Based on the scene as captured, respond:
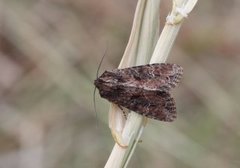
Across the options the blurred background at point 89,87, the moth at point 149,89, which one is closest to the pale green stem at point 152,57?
the moth at point 149,89

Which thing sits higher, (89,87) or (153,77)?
(89,87)

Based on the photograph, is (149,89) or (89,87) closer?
(149,89)

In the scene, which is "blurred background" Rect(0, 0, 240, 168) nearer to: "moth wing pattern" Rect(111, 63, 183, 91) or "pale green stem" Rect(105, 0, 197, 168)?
"moth wing pattern" Rect(111, 63, 183, 91)

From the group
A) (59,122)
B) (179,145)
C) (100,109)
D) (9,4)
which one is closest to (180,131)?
(179,145)

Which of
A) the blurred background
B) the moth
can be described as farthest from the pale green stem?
the blurred background

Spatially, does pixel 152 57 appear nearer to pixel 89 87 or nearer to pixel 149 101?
pixel 149 101

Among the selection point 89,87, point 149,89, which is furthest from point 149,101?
point 89,87
